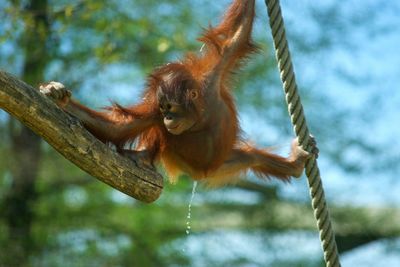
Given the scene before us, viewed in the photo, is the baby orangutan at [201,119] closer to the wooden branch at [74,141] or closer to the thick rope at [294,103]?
the wooden branch at [74,141]

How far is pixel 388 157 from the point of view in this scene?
12.6 m

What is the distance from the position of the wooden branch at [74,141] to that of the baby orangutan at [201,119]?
0.34 meters

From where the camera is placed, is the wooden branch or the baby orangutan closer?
the wooden branch

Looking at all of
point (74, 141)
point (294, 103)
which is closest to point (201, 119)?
point (294, 103)

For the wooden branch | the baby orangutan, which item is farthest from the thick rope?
the wooden branch

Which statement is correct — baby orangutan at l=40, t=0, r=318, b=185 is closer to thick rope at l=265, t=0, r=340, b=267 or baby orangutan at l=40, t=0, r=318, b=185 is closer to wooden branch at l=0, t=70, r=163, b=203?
wooden branch at l=0, t=70, r=163, b=203

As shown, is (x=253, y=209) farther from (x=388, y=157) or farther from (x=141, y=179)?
(x=141, y=179)

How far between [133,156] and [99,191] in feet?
26.3

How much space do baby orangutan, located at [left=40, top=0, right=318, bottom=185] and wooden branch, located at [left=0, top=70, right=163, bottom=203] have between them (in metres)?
0.34

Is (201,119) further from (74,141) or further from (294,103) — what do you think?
(74,141)

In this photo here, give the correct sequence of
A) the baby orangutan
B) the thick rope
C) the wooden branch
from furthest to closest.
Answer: the baby orangutan → the thick rope → the wooden branch

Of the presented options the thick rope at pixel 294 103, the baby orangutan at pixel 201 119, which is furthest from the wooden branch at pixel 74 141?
the thick rope at pixel 294 103

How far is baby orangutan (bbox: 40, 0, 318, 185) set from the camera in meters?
3.96

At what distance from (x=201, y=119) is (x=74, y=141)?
1117mm
